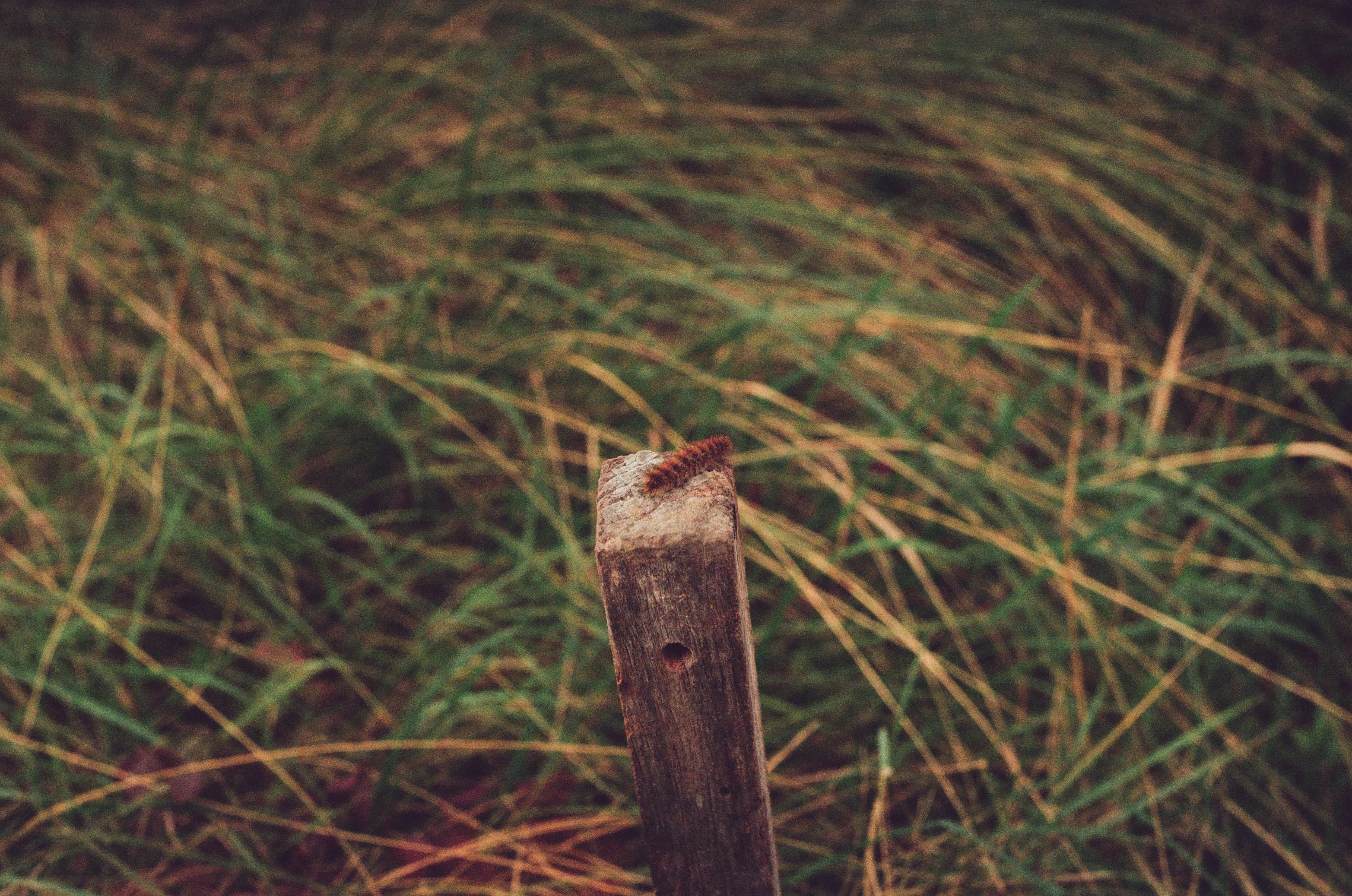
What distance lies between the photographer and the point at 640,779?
752 millimetres

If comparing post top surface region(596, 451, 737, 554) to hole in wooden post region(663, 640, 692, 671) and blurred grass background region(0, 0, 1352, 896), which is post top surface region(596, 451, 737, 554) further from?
blurred grass background region(0, 0, 1352, 896)

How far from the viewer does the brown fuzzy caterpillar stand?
653 mm

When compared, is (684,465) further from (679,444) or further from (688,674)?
(679,444)

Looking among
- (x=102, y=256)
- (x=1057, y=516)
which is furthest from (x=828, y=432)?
(x=102, y=256)

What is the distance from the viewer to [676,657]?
0.68 m

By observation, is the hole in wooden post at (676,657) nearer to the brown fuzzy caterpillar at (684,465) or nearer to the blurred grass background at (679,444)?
the brown fuzzy caterpillar at (684,465)

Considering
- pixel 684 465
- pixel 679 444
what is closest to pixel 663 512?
pixel 684 465

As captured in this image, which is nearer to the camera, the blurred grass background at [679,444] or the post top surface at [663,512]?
the post top surface at [663,512]

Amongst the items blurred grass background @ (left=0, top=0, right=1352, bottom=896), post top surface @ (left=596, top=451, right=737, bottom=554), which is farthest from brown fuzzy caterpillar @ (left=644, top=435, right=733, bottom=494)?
blurred grass background @ (left=0, top=0, right=1352, bottom=896)

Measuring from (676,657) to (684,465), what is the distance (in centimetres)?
13

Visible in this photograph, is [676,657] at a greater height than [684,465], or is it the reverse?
[684,465]

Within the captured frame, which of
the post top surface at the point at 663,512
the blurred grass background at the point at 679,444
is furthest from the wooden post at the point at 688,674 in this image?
the blurred grass background at the point at 679,444

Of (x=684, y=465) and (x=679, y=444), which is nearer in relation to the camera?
(x=684, y=465)

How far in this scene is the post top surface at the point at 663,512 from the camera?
24.7 inches
